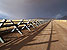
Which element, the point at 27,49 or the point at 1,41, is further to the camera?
the point at 1,41

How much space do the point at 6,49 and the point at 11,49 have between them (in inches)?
11.2

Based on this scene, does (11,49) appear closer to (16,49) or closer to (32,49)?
(16,49)

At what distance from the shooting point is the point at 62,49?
4.94 m

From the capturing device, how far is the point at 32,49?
4.88 m

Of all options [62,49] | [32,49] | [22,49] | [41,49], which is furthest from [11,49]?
[62,49]

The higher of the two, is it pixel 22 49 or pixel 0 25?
pixel 0 25

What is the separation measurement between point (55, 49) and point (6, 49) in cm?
270

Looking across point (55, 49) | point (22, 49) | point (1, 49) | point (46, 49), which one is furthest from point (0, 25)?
point (55, 49)

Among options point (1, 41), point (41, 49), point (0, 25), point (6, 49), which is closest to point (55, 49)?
point (41, 49)

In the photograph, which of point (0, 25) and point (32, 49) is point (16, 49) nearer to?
point (32, 49)

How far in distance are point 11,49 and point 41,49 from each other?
64.6 inches

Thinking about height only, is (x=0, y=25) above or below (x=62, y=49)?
above

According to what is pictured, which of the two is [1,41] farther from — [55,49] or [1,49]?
[55,49]

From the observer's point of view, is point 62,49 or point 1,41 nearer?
point 62,49
